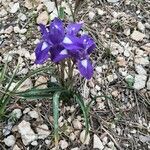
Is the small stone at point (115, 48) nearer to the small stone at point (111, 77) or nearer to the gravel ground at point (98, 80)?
the gravel ground at point (98, 80)

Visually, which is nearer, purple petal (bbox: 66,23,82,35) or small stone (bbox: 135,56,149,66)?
purple petal (bbox: 66,23,82,35)

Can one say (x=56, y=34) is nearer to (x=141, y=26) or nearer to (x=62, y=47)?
(x=62, y=47)

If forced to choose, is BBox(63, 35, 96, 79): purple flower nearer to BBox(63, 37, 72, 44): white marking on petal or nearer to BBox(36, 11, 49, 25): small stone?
BBox(63, 37, 72, 44): white marking on petal

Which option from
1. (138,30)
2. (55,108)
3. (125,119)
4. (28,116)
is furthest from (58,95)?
(138,30)

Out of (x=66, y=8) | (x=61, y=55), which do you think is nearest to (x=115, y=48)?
(x=66, y=8)

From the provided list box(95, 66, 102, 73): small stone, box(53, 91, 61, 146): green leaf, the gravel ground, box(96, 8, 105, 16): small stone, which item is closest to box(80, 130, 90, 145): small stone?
the gravel ground

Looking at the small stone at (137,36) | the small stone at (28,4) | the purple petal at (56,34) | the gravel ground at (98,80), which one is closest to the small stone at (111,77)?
the gravel ground at (98,80)

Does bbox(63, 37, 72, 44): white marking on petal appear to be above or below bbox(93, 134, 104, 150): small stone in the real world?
above
